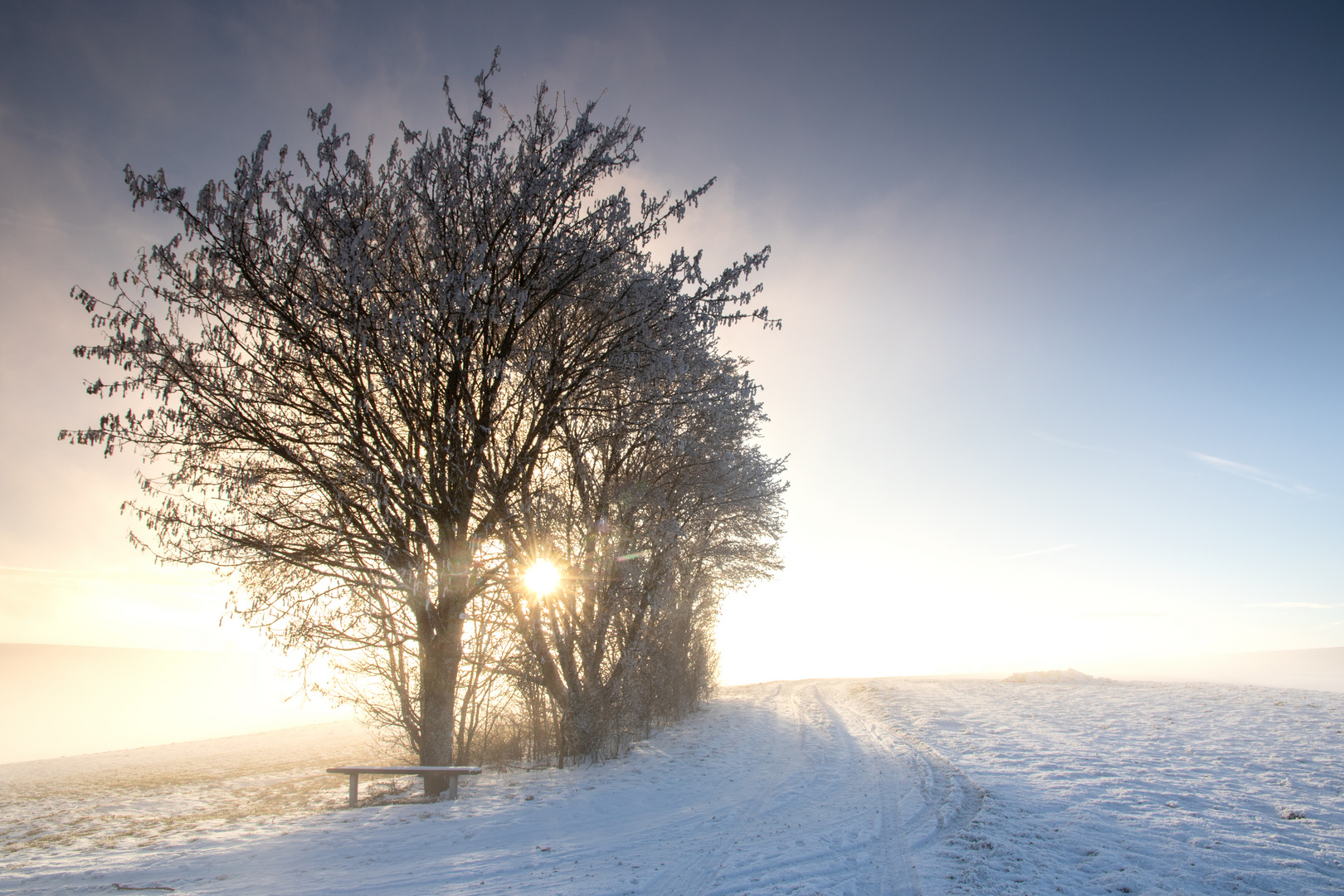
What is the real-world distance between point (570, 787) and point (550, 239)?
8.70m

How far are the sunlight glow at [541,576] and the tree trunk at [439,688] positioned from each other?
1.72m

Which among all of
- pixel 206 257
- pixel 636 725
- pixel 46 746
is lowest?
pixel 46 746

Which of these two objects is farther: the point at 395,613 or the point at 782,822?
the point at 395,613

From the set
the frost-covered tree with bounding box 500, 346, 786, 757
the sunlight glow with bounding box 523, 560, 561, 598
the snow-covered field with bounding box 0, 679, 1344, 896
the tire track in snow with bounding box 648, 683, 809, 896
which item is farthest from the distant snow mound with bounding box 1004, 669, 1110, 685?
the sunlight glow with bounding box 523, 560, 561, 598

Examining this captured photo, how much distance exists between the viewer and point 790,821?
23.4 feet

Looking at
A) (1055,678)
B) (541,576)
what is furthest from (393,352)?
(1055,678)

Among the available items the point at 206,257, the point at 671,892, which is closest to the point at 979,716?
the point at 671,892

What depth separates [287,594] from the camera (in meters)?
9.57

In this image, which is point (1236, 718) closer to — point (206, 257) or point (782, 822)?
point (782, 822)

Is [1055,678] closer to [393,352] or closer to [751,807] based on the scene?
[751,807]

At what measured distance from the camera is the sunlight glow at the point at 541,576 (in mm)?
11062

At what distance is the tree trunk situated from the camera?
9.42 m

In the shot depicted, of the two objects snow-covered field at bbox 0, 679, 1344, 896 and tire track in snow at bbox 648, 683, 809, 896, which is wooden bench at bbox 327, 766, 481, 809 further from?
tire track in snow at bbox 648, 683, 809, 896

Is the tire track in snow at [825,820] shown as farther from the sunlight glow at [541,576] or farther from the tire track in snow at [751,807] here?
the sunlight glow at [541,576]
